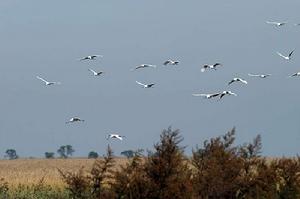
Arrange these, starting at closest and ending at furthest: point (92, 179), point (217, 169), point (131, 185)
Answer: point (131, 185), point (92, 179), point (217, 169)

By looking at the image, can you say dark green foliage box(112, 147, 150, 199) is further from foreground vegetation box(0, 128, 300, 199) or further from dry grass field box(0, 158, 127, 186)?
dry grass field box(0, 158, 127, 186)

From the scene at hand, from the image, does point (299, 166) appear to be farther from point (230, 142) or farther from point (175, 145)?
point (175, 145)

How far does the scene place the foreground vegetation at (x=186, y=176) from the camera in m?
10.4

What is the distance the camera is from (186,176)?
10797 millimetres

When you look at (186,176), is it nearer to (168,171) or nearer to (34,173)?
(168,171)

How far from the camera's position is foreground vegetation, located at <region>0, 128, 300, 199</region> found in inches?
408

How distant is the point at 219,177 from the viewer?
14.0m

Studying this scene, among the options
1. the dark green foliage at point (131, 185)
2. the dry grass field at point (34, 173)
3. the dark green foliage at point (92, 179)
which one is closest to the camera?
the dark green foliage at point (131, 185)

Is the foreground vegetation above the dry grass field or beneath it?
beneath

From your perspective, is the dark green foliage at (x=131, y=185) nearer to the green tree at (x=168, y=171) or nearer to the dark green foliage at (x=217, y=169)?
the green tree at (x=168, y=171)

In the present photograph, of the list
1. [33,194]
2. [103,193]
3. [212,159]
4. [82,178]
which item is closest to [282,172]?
[212,159]

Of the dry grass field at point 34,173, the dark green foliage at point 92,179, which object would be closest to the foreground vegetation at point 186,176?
the dark green foliage at point 92,179

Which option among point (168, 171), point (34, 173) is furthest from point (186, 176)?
point (34, 173)

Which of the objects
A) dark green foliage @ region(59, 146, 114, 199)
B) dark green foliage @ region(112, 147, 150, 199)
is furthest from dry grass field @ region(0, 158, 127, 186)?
dark green foliage @ region(112, 147, 150, 199)
